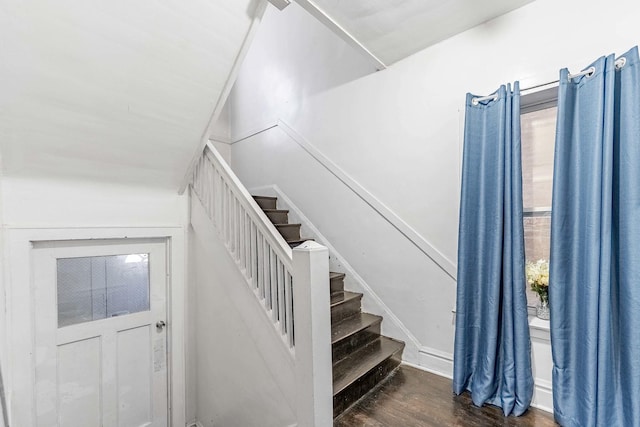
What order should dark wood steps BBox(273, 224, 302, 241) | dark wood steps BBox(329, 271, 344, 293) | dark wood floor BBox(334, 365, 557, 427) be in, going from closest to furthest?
1. dark wood floor BBox(334, 365, 557, 427)
2. dark wood steps BBox(329, 271, 344, 293)
3. dark wood steps BBox(273, 224, 302, 241)

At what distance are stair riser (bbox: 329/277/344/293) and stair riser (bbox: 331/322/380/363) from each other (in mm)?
416

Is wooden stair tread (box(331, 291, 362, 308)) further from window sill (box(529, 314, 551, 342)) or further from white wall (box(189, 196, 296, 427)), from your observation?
window sill (box(529, 314, 551, 342))

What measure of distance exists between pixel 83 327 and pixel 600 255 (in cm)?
328

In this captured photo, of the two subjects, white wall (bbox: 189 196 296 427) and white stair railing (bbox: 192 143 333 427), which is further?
white wall (bbox: 189 196 296 427)

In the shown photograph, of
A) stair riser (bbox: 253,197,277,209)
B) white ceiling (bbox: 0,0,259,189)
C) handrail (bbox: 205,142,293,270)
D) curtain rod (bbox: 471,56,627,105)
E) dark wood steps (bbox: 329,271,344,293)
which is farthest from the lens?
stair riser (bbox: 253,197,277,209)

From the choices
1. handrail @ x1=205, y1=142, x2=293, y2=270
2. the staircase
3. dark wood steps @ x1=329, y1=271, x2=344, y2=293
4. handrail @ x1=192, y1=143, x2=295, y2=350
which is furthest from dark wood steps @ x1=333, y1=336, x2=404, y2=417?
handrail @ x1=205, y1=142, x2=293, y2=270

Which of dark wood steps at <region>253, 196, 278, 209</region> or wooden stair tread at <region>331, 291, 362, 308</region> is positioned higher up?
dark wood steps at <region>253, 196, 278, 209</region>

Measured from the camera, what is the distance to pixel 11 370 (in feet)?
5.87

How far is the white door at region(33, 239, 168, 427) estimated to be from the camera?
1974mm

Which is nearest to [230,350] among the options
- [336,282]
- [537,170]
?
[336,282]

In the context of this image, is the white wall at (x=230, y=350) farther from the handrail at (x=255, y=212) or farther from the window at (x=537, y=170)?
the window at (x=537, y=170)

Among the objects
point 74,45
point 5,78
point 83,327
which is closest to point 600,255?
point 74,45

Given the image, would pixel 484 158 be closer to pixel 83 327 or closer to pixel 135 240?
pixel 135 240

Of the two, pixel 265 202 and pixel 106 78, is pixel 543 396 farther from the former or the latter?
pixel 106 78
